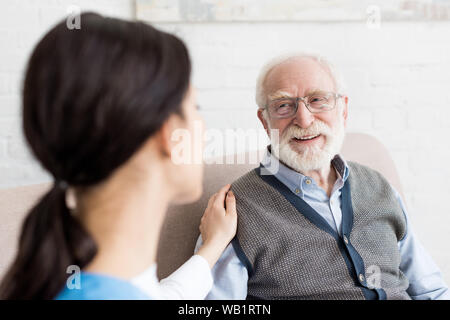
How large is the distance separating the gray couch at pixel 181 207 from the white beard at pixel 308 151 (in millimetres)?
215

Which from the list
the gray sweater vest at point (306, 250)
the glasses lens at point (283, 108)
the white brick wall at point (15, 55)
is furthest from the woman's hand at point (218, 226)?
the white brick wall at point (15, 55)

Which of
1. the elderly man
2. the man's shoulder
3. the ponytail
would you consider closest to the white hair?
the elderly man

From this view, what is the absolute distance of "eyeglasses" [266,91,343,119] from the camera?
1.26 meters

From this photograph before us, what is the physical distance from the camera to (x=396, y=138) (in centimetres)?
182

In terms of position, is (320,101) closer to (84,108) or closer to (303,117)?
(303,117)

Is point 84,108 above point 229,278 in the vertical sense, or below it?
above

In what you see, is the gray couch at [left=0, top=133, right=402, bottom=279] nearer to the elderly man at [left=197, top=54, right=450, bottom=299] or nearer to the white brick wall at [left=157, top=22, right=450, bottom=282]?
the elderly man at [left=197, top=54, right=450, bottom=299]

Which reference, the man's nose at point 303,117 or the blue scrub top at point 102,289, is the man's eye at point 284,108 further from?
the blue scrub top at point 102,289

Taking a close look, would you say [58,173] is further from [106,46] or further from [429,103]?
[429,103]

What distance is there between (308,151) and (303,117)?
10 cm

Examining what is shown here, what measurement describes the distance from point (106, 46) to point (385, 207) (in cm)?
97

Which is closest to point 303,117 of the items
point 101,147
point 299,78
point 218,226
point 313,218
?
point 299,78

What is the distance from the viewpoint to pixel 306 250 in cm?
113

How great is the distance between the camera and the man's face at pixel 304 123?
1.25 metres
